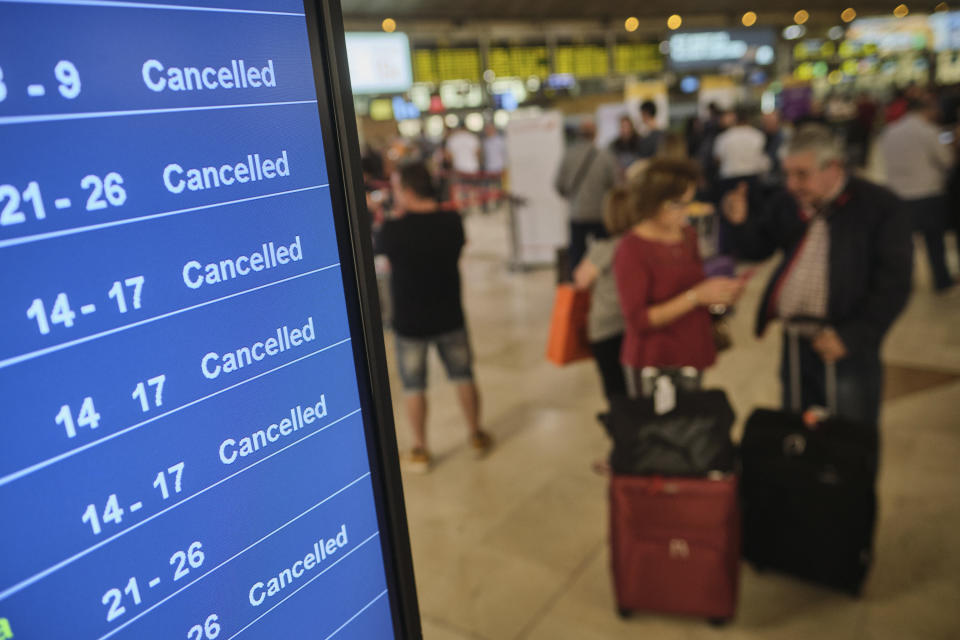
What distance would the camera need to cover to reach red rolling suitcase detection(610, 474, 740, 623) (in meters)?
2.52

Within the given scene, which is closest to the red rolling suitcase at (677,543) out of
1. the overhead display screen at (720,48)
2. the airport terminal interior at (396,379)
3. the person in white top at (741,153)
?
the airport terminal interior at (396,379)

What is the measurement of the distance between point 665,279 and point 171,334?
2.33 meters

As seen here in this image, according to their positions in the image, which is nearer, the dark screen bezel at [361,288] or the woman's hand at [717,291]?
the dark screen bezel at [361,288]

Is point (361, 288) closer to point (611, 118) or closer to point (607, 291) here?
point (607, 291)

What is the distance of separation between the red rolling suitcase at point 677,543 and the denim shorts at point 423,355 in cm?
166

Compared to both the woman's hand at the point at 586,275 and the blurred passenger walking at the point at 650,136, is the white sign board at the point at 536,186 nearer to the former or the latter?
the blurred passenger walking at the point at 650,136

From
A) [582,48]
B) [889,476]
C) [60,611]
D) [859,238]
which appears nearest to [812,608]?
[889,476]

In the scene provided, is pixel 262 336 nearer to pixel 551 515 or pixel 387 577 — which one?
pixel 387 577

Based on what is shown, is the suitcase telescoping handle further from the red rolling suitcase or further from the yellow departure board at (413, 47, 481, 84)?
the yellow departure board at (413, 47, 481, 84)

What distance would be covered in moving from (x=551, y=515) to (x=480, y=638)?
94 cm

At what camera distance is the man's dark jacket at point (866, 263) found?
277 cm

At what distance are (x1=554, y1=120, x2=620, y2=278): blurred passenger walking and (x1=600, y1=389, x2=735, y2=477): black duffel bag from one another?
13.3ft

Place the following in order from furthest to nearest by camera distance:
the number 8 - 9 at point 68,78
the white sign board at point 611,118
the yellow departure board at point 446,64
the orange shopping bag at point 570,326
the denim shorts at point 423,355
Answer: the yellow departure board at point 446,64, the white sign board at point 611,118, the denim shorts at point 423,355, the orange shopping bag at point 570,326, the number 8 - 9 at point 68,78

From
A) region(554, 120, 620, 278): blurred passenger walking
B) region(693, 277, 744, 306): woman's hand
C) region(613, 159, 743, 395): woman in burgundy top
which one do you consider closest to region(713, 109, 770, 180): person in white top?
region(554, 120, 620, 278): blurred passenger walking
